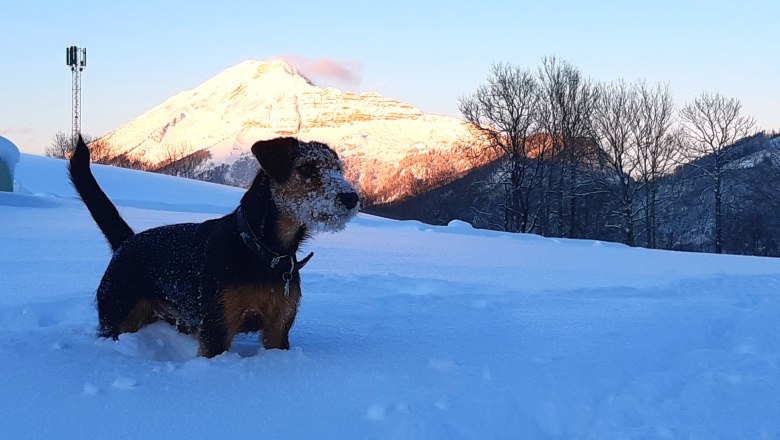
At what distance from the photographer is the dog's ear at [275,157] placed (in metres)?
3.48

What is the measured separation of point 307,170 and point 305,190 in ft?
0.44

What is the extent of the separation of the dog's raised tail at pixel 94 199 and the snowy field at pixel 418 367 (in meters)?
0.65

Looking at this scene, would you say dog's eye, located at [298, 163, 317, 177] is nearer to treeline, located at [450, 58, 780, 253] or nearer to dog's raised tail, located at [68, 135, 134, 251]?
dog's raised tail, located at [68, 135, 134, 251]

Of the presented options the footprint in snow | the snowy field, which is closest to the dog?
the snowy field

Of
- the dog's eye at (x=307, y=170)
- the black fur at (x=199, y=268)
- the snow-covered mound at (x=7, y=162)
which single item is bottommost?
the black fur at (x=199, y=268)

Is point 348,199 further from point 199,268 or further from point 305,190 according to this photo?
point 199,268

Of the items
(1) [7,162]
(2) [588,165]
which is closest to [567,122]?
(2) [588,165]

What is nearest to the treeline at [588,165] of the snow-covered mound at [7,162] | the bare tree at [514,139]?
the bare tree at [514,139]

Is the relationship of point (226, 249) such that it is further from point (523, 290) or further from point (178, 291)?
point (523, 290)

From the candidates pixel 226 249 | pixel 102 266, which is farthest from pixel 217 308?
pixel 102 266

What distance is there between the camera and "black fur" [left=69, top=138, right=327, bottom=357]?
10.8 ft

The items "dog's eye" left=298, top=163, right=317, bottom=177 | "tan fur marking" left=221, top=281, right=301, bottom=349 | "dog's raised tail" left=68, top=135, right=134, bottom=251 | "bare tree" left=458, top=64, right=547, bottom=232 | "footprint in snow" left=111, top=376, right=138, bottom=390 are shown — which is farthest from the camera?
"bare tree" left=458, top=64, right=547, bottom=232

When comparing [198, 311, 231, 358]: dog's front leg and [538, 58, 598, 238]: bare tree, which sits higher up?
[538, 58, 598, 238]: bare tree

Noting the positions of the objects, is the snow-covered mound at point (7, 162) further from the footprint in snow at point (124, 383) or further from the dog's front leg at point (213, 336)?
the footprint in snow at point (124, 383)
